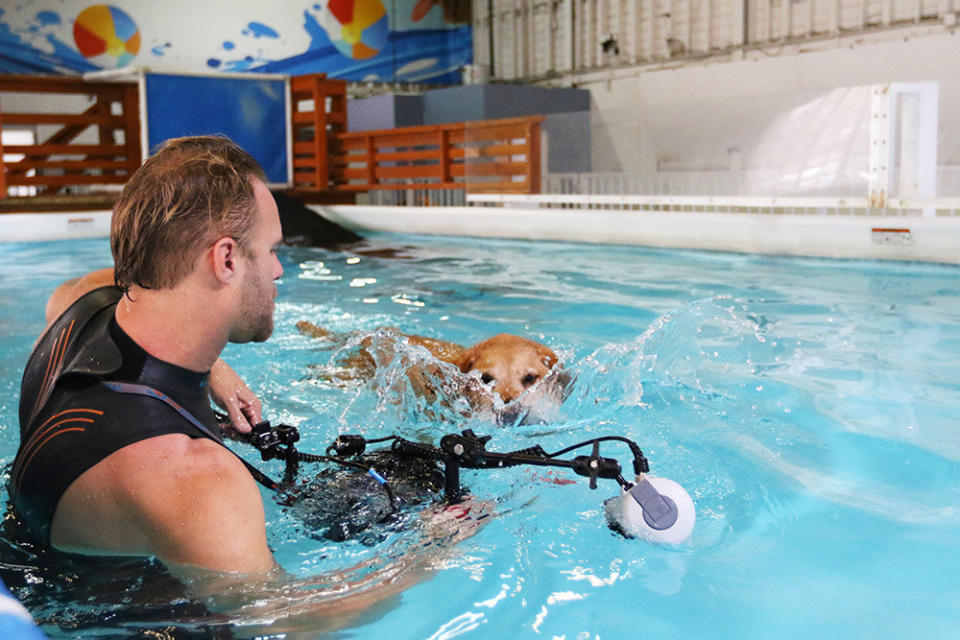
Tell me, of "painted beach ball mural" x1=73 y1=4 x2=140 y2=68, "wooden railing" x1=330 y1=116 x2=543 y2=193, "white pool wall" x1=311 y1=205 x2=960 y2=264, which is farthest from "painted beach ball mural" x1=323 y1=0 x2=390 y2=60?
"white pool wall" x1=311 y1=205 x2=960 y2=264

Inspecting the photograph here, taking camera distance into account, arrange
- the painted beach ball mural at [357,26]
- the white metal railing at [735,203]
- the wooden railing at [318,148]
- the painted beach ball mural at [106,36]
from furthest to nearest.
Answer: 1. the painted beach ball mural at [357,26]
2. the painted beach ball mural at [106,36]
3. the wooden railing at [318,148]
4. the white metal railing at [735,203]

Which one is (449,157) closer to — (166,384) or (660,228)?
(660,228)

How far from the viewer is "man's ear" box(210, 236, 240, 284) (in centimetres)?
170

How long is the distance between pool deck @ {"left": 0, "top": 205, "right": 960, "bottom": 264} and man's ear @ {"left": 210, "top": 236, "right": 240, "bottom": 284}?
6644 millimetres

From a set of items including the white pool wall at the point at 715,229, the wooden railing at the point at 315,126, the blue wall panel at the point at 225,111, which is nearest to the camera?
the white pool wall at the point at 715,229

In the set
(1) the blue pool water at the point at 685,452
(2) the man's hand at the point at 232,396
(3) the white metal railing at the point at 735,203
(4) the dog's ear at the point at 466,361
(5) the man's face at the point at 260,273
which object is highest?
(3) the white metal railing at the point at 735,203

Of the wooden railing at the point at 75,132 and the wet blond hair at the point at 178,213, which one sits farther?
the wooden railing at the point at 75,132

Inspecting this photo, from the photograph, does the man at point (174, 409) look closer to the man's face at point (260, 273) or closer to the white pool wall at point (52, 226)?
the man's face at point (260, 273)

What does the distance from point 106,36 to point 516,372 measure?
685 inches

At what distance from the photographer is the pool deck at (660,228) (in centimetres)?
718

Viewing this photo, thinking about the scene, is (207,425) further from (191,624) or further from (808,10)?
(808,10)

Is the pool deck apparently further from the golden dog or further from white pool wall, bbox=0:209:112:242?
the golden dog

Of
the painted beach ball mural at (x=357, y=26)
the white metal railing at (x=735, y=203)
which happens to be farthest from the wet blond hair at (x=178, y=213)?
the painted beach ball mural at (x=357, y=26)

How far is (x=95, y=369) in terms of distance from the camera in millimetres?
1728
